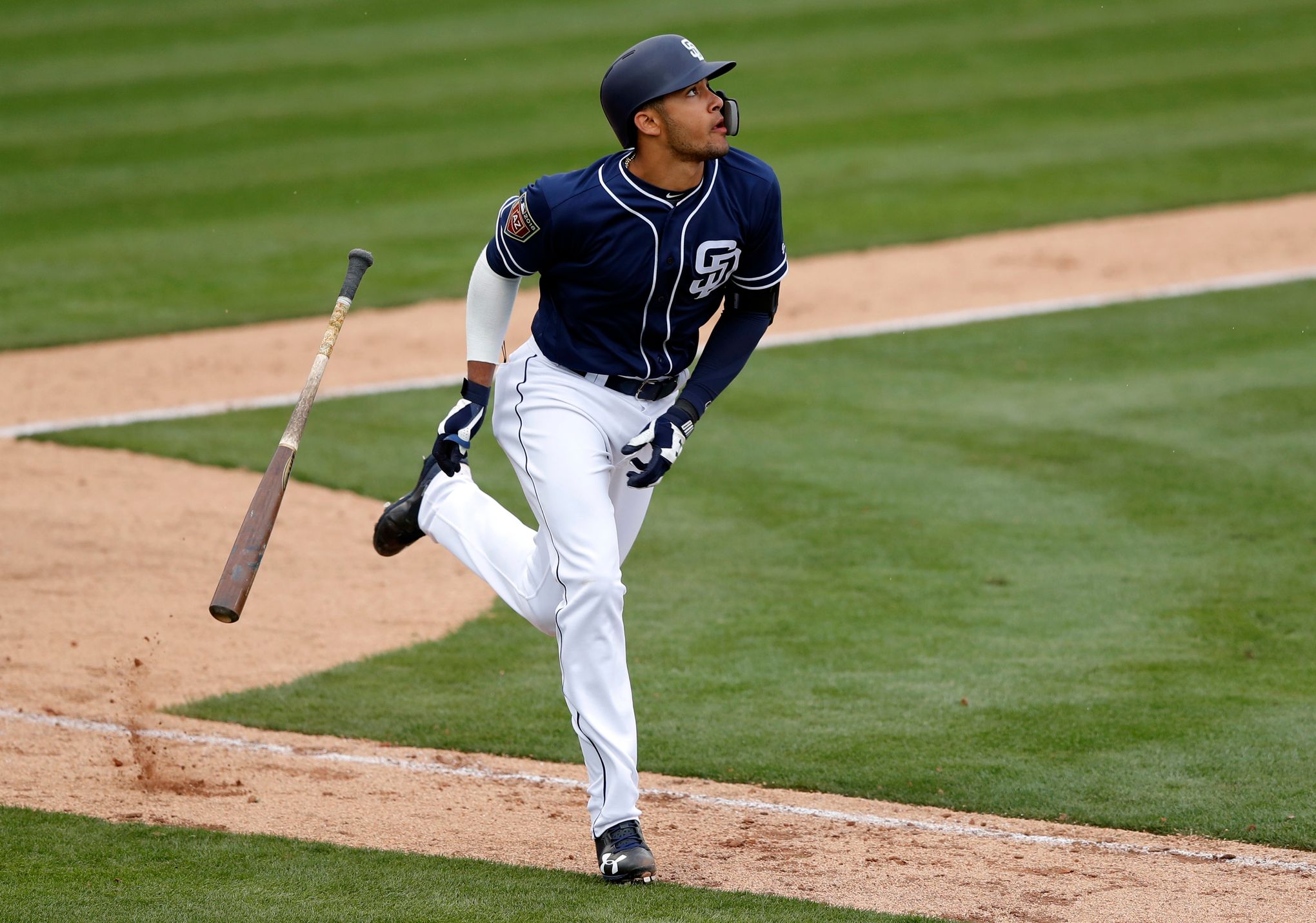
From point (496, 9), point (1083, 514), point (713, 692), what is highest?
point (496, 9)

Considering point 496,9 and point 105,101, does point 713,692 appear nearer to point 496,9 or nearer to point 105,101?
point 105,101

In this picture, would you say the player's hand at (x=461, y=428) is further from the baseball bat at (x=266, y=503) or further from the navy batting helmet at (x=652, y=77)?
the navy batting helmet at (x=652, y=77)

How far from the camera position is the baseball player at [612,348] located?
4363 mm

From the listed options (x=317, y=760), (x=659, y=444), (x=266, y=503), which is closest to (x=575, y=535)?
(x=659, y=444)

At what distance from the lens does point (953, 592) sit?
709 centimetres

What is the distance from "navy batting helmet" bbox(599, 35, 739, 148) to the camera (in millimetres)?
4434

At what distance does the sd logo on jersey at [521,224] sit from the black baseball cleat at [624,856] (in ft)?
5.32

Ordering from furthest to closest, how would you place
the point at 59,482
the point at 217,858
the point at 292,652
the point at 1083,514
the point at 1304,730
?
the point at 59,482 → the point at 1083,514 → the point at 292,652 → the point at 1304,730 → the point at 217,858

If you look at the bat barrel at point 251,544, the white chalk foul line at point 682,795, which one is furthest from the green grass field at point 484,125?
the bat barrel at point 251,544

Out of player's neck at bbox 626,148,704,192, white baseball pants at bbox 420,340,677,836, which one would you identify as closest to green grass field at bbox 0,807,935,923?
white baseball pants at bbox 420,340,677,836

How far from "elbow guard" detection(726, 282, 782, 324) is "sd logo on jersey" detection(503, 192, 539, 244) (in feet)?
2.16

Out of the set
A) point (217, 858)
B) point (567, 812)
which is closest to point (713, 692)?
point (567, 812)

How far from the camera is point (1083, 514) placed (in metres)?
8.04

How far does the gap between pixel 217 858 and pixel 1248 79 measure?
58.4ft
